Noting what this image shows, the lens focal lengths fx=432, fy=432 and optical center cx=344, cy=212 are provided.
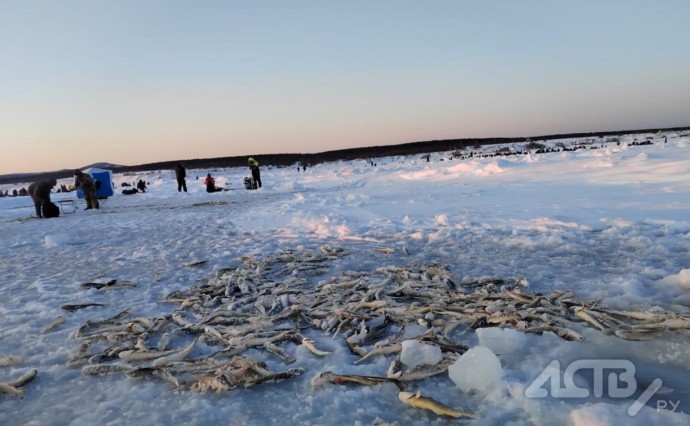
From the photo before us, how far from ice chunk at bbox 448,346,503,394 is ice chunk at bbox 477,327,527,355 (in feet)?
1.35

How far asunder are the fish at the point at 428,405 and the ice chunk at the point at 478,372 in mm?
249

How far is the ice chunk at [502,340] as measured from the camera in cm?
291

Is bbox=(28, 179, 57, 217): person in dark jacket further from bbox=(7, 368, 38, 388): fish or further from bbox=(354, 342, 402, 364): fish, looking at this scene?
bbox=(354, 342, 402, 364): fish

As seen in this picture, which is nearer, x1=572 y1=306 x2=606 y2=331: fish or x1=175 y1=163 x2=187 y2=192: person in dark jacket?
x1=572 y1=306 x2=606 y2=331: fish

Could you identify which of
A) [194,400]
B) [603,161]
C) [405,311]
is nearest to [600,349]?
[405,311]

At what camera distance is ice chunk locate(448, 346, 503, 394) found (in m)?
2.44

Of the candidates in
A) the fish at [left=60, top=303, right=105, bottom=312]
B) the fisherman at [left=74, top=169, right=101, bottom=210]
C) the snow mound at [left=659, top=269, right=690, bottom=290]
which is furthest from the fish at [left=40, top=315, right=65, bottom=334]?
the fisherman at [left=74, top=169, right=101, bottom=210]

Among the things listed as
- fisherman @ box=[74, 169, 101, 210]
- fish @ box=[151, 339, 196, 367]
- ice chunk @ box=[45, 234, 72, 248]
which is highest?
fisherman @ box=[74, 169, 101, 210]

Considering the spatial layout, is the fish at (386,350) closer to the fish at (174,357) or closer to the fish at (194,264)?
the fish at (174,357)

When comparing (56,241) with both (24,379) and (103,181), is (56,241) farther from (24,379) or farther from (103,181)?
(103,181)

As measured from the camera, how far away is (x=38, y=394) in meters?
2.76

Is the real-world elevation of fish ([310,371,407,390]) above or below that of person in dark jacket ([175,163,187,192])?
below

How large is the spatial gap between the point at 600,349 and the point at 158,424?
2.79 meters

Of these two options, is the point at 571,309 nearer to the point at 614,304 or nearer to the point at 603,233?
the point at 614,304
